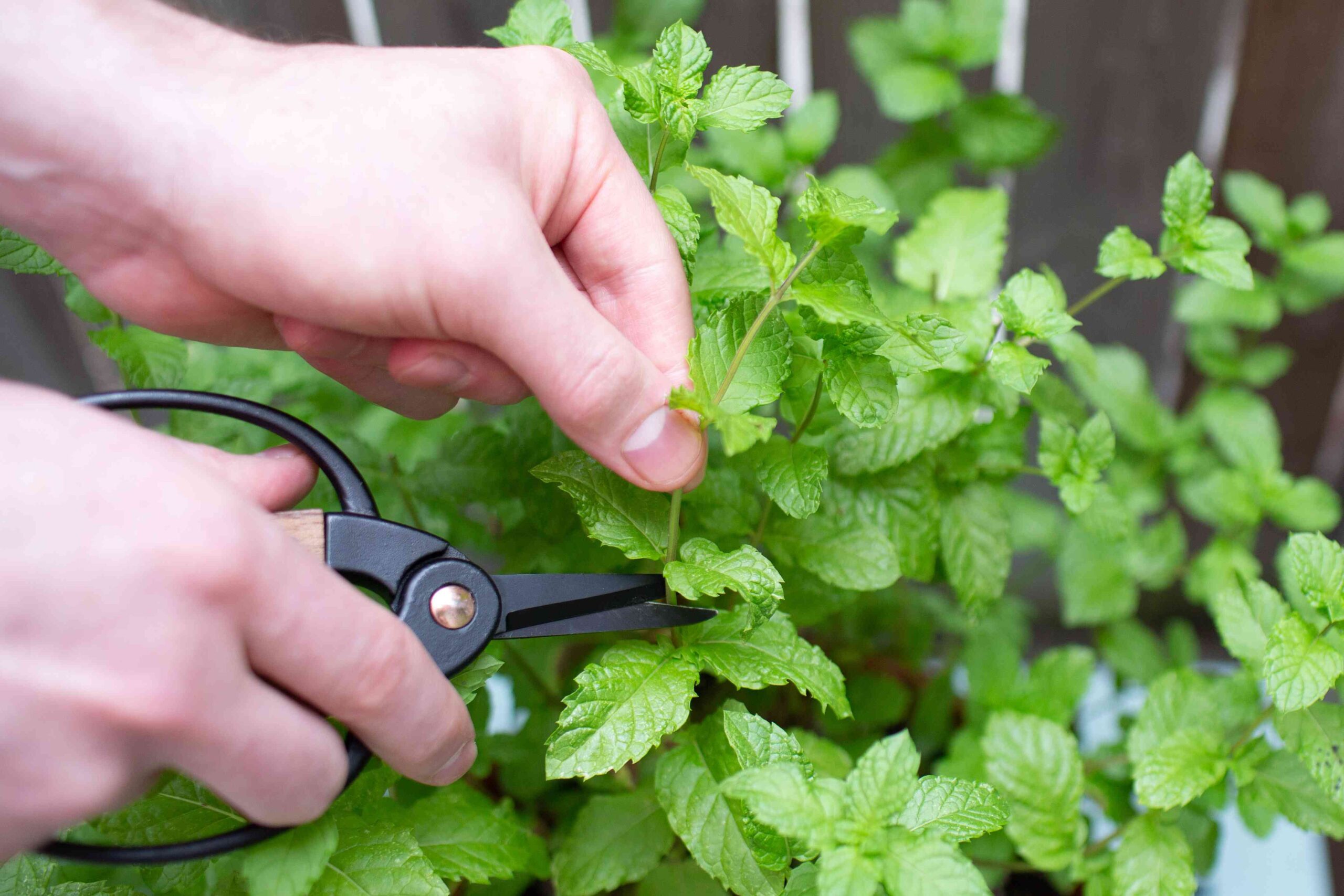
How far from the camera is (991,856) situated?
0.84 meters

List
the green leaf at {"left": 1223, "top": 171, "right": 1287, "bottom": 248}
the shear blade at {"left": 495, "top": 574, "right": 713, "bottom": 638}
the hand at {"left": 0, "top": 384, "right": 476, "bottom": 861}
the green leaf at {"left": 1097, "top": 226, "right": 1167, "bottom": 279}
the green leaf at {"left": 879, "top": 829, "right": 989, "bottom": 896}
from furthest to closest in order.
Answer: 1. the green leaf at {"left": 1223, "top": 171, "right": 1287, "bottom": 248}
2. the green leaf at {"left": 1097, "top": 226, "right": 1167, "bottom": 279}
3. the shear blade at {"left": 495, "top": 574, "right": 713, "bottom": 638}
4. the green leaf at {"left": 879, "top": 829, "right": 989, "bottom": 896}
5. the hand at {"left": 0, "top": 384, "right": 476, "bottom": 861}

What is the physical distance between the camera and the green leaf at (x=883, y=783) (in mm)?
515

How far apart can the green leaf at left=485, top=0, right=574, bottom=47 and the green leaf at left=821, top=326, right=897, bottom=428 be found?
311 millimetres

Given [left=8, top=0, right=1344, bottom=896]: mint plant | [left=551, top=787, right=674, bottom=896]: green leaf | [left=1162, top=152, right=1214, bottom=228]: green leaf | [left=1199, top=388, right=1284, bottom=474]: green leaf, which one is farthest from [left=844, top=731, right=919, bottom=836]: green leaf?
[left=1199, top=388, right=1284, bottom=474]: green leaf

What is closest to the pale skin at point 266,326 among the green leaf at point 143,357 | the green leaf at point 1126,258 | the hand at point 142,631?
the hand at point 142,631

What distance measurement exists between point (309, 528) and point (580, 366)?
0.19m

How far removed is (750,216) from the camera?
0.53 meters

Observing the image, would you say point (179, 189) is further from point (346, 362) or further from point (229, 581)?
point (229, 581)

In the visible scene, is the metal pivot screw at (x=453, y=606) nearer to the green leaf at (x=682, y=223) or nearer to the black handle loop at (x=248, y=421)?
the black handle loop at (x=248, y=421)

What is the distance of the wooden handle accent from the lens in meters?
0.56

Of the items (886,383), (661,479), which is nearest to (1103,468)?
(886,383)

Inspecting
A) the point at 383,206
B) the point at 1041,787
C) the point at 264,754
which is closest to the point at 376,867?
the point at 264,754

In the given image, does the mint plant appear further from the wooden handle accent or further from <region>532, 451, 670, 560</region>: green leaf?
the wooden handle accent

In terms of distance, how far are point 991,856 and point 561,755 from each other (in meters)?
0.50
